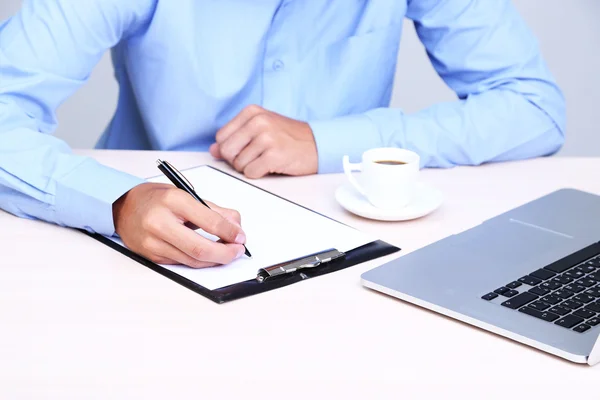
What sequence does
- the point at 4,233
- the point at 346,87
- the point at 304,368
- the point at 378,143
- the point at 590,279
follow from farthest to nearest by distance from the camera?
the point at 346,87
the point at 378,143
the point at 4,233
the point at 590,279
the point at 304,368

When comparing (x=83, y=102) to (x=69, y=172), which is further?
(x=83, y=102)

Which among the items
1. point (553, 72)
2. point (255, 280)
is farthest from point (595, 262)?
point (553, 72)

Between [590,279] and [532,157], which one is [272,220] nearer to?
[590,279]

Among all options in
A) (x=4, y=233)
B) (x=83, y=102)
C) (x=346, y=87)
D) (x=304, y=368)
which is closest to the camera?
(x=304, y=368)

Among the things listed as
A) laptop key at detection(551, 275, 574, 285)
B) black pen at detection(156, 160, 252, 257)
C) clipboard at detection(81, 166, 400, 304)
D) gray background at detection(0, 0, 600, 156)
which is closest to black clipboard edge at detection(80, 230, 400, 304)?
clipboard at detection(81, 166, 400, 304)

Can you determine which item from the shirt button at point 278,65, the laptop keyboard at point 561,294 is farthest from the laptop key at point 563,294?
the shirt button at point 278,65

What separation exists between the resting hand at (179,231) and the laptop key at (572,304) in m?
0.36

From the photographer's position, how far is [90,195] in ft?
3.53

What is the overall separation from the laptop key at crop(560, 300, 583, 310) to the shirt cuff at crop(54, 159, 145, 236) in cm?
54

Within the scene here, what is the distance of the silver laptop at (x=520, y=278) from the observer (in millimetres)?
805

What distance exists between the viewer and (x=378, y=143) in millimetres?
1379

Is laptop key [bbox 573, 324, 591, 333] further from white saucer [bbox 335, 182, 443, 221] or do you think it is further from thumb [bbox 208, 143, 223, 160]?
thumb [bbox 208, 143, 223, 160]

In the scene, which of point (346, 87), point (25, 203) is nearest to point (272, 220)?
point (25, 203)

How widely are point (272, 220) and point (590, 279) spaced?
15.9 inches
